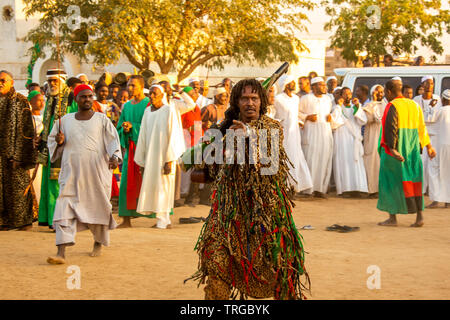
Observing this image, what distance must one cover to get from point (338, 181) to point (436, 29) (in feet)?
56.5

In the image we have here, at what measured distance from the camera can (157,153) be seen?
9594mm

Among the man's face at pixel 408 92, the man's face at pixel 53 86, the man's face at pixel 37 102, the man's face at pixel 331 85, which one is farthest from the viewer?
the man's face at pixel 331 85

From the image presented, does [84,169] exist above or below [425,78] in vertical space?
below

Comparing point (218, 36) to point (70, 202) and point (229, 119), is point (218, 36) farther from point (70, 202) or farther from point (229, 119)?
point (229, 119)

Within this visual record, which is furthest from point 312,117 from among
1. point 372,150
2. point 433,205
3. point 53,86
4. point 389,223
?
point 53,86

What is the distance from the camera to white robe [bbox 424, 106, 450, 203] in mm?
12070

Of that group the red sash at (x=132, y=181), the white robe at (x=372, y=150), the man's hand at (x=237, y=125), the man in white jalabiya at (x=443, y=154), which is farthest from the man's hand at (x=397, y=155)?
the man's hand at (x=237, y=125)

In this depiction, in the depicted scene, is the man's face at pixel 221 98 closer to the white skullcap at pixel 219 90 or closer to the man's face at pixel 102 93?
the white skullcap at pixel 219 90

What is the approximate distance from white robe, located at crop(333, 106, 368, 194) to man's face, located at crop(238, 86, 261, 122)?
895cm

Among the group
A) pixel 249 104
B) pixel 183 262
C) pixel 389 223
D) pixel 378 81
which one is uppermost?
pixel 378 81

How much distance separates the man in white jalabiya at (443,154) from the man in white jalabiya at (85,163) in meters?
6.63

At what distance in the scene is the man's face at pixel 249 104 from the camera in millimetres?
4590

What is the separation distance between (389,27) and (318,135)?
15.8m

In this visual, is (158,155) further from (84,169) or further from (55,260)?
(55,260)
